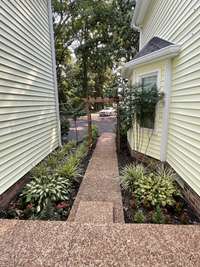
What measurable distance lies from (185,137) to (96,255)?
2526 mm

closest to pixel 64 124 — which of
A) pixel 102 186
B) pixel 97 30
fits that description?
pixel 102 186

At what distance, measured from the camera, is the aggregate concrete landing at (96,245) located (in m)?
1.94

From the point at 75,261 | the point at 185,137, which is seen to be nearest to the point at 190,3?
the point at 185,137

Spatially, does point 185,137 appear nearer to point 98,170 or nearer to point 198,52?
point 198,52

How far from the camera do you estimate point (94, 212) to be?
2982 millimetres

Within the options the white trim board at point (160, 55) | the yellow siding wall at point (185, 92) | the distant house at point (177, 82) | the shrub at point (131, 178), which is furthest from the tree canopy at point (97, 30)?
the shrub at point (131, 178)

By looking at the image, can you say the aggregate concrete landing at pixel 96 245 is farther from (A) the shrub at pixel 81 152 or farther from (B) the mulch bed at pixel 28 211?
(A) the shrub at pixel 81 152

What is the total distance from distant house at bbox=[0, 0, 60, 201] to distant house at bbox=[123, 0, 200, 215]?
2.64 meters

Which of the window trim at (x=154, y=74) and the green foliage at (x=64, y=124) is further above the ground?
the window trim at (x=154, y=74)

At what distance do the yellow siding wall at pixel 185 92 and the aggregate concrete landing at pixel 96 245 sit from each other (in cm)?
105

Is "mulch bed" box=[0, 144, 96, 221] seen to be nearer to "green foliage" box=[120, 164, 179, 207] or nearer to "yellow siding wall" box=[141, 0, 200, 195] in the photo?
"green foliage" box=[120, 164, 179, 207]

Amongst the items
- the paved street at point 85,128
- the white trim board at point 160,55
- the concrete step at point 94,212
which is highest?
the white trim board at point 160,55

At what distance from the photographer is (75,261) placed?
6.37 feet

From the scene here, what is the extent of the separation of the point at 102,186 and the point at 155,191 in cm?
120
